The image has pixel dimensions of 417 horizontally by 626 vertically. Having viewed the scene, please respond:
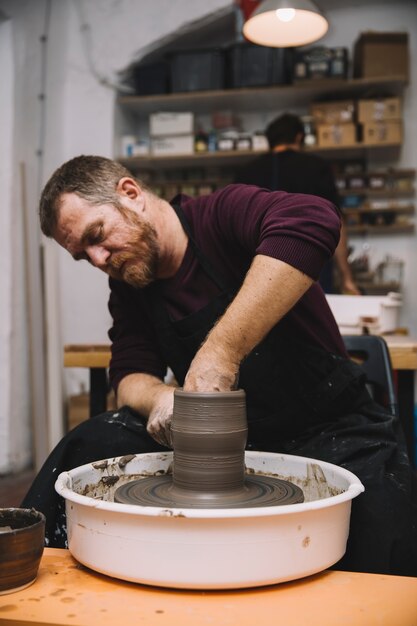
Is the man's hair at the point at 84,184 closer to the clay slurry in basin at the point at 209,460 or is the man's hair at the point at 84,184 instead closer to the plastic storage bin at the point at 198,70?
the clay slurry in basin at the point at 209,460

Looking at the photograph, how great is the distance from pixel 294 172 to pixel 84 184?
7.38ft

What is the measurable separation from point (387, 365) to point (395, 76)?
3.42 meters

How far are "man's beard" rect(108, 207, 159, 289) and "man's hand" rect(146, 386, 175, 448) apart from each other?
32 cm

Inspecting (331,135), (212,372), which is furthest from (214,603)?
(331,135)

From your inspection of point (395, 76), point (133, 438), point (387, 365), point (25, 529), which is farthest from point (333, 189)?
point (25, 529)

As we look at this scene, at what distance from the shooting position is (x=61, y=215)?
153 cm

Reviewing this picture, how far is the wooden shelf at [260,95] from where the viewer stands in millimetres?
4706

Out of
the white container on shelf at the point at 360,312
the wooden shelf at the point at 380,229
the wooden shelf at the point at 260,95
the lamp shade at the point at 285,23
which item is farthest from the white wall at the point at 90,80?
the white container on shelf at the point at 360,312

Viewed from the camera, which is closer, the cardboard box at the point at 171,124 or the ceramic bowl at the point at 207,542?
the ceramic bowl at the point at 207,542

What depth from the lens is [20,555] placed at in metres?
0.89

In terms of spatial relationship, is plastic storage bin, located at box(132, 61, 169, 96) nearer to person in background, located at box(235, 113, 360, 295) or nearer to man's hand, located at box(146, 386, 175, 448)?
person in background, located at box(235, 113, 360, 295)

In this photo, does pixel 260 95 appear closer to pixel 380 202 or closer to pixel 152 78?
pixel 152 78

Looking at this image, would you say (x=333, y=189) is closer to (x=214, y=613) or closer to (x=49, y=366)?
(x=49, y=366)

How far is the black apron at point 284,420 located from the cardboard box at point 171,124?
11.6 feet
